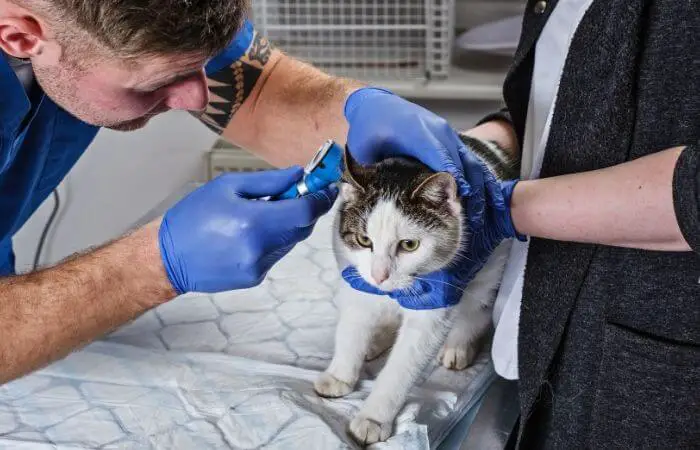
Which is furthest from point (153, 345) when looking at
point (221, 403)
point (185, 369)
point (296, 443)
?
point (296, 443)

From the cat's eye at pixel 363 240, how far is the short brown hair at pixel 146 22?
329 millimetres

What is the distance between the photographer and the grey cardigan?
2.91 feet

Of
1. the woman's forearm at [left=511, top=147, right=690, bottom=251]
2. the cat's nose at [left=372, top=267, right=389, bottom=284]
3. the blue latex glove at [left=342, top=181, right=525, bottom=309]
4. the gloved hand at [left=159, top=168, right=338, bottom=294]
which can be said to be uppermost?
the woman's forearm at [left=511, top=147, right=690, bottom=251]

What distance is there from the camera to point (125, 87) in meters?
0.97

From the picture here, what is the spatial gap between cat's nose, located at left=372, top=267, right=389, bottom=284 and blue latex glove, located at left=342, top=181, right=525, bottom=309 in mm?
70

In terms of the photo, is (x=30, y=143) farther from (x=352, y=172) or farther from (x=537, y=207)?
(x=537, y=207)

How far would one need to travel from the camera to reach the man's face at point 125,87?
942 millimetres

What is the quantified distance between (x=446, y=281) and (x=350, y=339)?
0.61 feet

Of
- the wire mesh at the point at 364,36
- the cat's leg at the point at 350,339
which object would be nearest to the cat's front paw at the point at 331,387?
the cat's leg at the point at 350,339

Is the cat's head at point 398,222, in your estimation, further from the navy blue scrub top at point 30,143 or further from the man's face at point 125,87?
the navy blue scrub top at point 30,143

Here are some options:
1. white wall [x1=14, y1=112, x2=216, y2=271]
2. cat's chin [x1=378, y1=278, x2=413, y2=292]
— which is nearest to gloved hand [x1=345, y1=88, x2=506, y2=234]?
cat's chin [x1=378, y1=278, x2=413, y2=292]

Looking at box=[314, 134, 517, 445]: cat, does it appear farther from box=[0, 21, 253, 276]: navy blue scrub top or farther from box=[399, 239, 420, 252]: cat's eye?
box=[0, 21, 253, 276]: navy blue scrub top

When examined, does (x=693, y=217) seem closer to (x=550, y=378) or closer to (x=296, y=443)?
(x=550, y=378)

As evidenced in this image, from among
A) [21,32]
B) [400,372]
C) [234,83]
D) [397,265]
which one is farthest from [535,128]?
[21,32]
